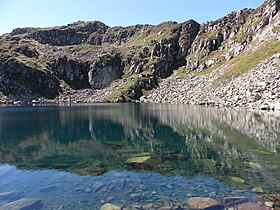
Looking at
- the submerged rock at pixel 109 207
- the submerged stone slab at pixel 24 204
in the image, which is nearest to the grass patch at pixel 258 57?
the submerged rock at pixel 109 207

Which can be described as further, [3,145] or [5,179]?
[3,145]

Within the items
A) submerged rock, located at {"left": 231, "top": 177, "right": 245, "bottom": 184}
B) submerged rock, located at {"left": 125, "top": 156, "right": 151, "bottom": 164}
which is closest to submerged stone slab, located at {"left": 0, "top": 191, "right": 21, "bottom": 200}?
submerged rock, located at {"left": 125, "top": 156, "right": 151, "bottom": 164}

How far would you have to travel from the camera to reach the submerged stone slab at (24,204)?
18.2 metres

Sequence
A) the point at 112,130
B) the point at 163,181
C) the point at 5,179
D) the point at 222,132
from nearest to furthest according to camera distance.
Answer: the point at 163,181 < the point at 5,179 < the point at 222,132 < the point at 112,130

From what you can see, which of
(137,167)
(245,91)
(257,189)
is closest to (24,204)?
(137,167)

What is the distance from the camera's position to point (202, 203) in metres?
18.2

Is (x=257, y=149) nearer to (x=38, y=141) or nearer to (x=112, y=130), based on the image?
(x=112, y=130)

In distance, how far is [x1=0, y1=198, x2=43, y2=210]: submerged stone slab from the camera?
59.6 feet

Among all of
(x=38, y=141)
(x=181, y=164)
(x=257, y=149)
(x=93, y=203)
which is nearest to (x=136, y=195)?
(x=93, y=203)

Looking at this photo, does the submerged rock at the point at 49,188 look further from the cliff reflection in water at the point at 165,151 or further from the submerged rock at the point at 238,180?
the submerged rock at the point at 238,180

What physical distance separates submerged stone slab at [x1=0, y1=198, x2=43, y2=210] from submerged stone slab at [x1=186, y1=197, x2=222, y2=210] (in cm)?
1053

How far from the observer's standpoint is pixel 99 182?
23.8 meters

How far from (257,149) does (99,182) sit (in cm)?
2270

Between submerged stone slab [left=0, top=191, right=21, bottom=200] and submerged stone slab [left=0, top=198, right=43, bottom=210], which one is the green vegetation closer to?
submerged stone slab [left=0, top=191, right=21, bottom=200]
